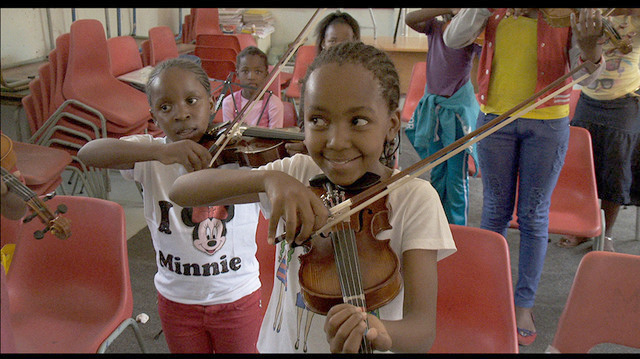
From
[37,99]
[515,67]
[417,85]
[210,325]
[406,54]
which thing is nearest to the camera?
[37,99]

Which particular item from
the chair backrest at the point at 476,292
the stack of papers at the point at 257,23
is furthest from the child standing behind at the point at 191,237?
the stack of papers at the point at 257,23

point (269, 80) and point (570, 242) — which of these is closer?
point (269, 80)

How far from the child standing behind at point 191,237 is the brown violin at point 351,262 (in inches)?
10.4

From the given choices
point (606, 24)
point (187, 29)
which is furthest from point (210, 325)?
point (187, 29)

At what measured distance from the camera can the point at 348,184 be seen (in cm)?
69

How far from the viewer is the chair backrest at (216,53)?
4.14 meters

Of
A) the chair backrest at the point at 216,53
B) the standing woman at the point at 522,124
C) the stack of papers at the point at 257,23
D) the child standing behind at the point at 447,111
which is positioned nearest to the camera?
the standing woman at the point at 522,124

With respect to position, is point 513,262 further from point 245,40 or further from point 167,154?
point 245,40

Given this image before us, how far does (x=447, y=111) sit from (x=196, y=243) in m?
1.47

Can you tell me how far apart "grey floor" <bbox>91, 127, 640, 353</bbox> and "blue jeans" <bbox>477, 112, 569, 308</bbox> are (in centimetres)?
14

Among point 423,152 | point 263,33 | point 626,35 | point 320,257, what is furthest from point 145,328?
point 263,33

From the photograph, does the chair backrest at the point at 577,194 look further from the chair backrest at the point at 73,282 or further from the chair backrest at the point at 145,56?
the chair backrest at the point at 73,282

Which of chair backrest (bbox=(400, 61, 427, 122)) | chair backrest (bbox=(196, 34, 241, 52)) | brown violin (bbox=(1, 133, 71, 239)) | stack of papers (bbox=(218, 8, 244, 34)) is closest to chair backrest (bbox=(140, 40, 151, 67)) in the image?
brown violin (bbox=(1, 133, 71, 239))

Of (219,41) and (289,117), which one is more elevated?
(289,117)
